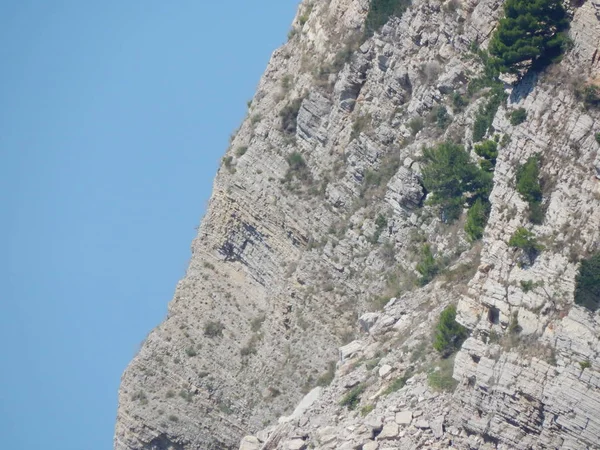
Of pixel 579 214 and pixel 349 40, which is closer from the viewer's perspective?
pixel 579 214

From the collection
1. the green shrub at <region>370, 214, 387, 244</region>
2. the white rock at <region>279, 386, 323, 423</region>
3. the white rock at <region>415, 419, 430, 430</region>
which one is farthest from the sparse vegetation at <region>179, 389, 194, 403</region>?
the white rock at <region>415, 419, 430, 430</region>

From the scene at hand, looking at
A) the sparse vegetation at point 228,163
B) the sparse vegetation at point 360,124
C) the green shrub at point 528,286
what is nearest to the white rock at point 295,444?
Result: the green shrub at point 528,286

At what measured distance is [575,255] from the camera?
51156 mm

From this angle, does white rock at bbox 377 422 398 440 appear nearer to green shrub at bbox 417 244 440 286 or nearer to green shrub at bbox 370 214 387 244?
green shrub at bbox 417 244 440 286

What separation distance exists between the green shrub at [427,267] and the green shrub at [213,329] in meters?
13.4

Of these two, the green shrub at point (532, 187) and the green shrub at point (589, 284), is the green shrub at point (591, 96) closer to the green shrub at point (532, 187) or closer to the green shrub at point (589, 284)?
the green shrub at point (532, 187)

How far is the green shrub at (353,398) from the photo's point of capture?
5756 centimetres

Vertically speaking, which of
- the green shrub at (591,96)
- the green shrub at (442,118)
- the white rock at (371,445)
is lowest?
the white rock at (371,445)

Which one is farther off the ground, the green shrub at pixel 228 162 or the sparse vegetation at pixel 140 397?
the green shrub at pixel 228 162

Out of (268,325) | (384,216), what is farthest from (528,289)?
(268,325)

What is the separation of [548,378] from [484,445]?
300 cm

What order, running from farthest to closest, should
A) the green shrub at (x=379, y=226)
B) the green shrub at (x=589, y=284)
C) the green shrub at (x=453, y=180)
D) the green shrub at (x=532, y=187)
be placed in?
1. the green shrub at (x=379, y=226)
2. the green shrub at (x=453, y=180)
3. the green shrub at (x=532, y=187)
4. the green shrub at (x=589, y=284)

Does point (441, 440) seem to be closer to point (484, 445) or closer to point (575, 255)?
point (484, 445)

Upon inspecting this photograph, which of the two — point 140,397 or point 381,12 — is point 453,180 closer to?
point 381,12
